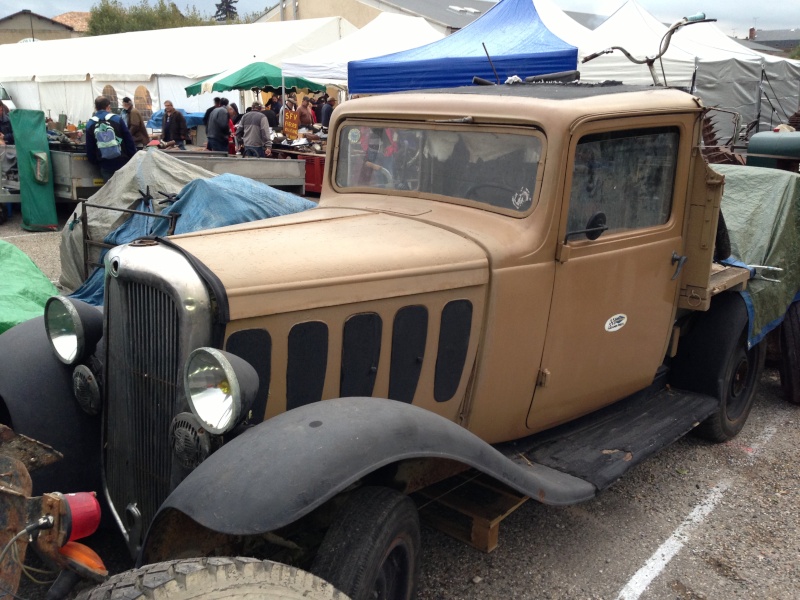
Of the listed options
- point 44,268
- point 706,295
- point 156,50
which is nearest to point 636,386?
point 706,295

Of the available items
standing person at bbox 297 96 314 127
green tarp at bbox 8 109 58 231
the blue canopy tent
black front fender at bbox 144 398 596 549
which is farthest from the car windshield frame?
→ standing person at bbox 297 96 314 127

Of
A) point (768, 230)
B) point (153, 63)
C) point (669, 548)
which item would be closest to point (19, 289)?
point (669, 548)

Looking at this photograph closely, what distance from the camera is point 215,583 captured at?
179 cm

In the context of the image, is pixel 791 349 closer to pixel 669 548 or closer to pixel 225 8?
pixel 669 548

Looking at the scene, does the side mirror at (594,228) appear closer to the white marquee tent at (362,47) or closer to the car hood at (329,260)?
the car hood at (329,260)

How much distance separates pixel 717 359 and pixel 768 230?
121 cm

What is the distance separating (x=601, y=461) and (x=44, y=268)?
7.35 metres

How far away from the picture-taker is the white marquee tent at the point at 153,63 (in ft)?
67.6

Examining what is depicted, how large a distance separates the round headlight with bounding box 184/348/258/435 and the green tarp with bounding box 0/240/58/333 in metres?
3.00

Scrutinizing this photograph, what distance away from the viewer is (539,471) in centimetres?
300

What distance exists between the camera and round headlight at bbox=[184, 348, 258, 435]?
2.11 metres

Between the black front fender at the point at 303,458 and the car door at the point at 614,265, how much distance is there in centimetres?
103

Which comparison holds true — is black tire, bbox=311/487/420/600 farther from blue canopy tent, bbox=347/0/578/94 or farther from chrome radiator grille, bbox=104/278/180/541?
blue canopy tent, bbox=347/0/578/94

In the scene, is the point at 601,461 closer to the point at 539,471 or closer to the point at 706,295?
the point at 539,471
